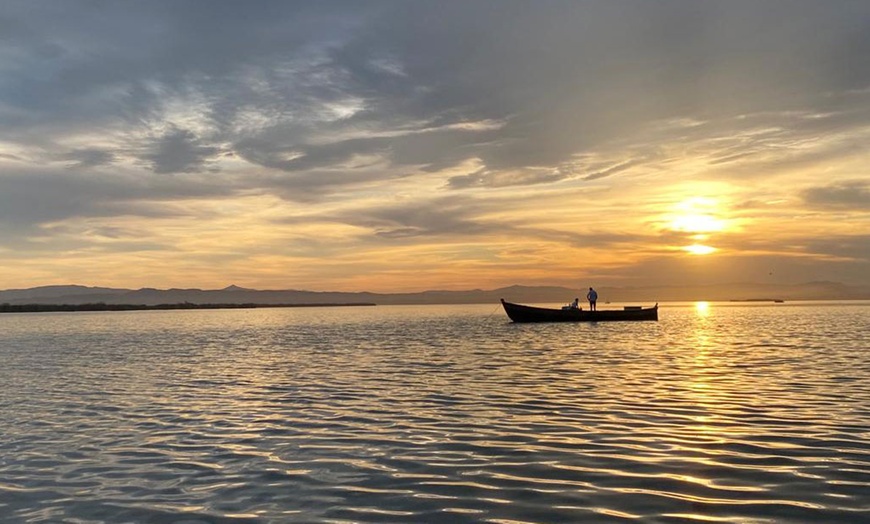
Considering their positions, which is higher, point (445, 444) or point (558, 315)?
point (558, 315)

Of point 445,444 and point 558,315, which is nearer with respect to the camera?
point 445,444

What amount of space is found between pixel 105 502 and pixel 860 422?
15.8 m

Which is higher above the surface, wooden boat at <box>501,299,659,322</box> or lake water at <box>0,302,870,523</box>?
wooden boat at <box>501,299,659,322</box>

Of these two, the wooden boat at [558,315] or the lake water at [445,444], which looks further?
the wooden boat at [558,315]

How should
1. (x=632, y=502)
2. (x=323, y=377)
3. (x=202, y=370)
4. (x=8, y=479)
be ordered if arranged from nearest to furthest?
(x=632, y=502) → (x=8, y=479) → (x=323, y=377) → (x=202, y=370)

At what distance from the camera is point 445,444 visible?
14.4m

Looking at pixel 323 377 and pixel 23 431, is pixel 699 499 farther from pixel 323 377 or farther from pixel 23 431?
pixel 323 377

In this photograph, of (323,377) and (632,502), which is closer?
(632,502)

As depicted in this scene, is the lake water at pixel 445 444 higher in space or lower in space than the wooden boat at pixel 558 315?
lower

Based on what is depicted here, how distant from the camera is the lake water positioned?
10.2 metres

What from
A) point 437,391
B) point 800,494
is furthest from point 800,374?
point 800,494

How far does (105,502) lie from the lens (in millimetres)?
10812

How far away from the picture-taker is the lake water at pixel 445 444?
10234 mm

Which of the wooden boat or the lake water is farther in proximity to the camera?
the wooden boat
